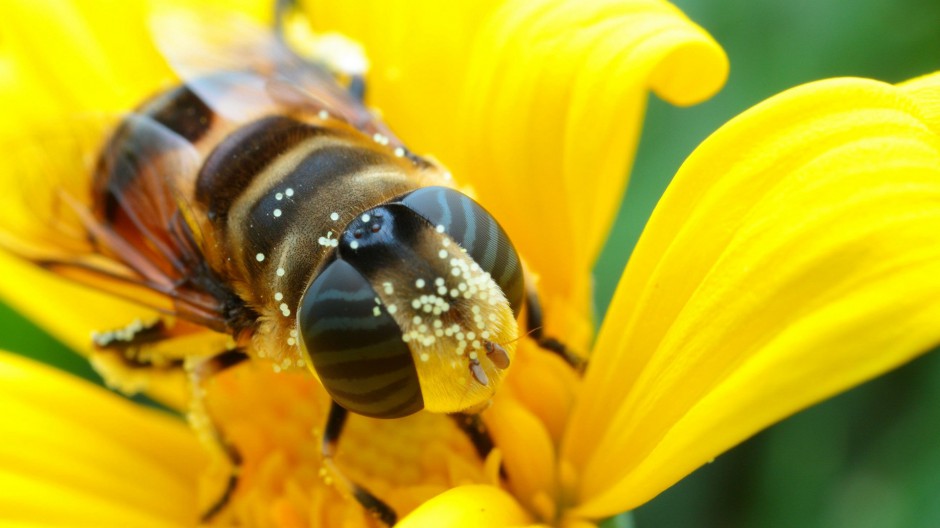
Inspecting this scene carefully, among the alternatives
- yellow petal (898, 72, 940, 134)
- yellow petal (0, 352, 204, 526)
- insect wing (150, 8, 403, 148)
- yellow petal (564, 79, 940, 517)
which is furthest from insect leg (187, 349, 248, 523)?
yellow petal (898, 72, 940, 134)

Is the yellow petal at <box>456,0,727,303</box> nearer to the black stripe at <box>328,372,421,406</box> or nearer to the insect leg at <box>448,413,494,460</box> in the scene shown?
the insect leg at <box>448,413,494,460</box>

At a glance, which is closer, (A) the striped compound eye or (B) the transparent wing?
(A) the striped compound eye

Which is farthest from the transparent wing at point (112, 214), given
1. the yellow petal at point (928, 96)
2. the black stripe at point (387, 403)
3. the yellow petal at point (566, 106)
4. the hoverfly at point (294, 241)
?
the yellow petal at point (928, 96)

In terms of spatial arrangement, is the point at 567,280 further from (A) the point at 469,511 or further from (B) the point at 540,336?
(A) the point at 469,511

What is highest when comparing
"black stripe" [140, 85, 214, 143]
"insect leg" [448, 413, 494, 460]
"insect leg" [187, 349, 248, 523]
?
"black stripe" [140, 85, 214, 143]

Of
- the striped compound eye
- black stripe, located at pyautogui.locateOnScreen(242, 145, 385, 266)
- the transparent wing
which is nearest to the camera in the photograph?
the striped compound eye

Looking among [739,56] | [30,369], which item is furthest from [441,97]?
[30,369]

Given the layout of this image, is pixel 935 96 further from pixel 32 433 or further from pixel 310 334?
pixel 32 433
